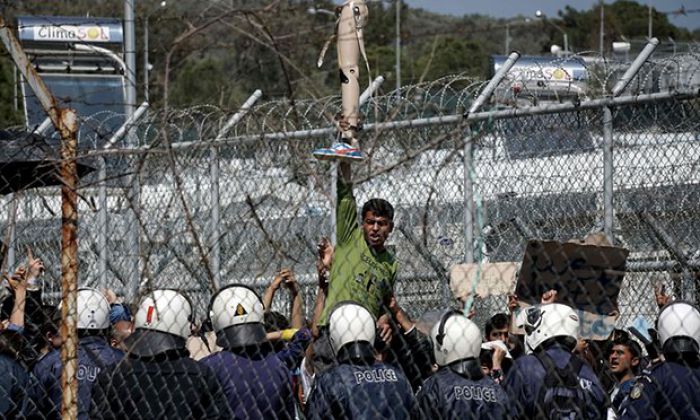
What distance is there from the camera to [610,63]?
7.27m

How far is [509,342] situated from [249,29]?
270 cm

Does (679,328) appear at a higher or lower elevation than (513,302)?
higher

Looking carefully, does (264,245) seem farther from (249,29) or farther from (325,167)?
(249,29)

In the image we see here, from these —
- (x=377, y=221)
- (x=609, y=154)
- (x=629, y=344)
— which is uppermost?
(x=609, y=154)

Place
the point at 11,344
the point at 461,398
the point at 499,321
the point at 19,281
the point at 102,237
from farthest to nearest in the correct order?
the point at 102,237
the point at 19,281
the point at 499,321
the point at 11,344
the point at 461,398

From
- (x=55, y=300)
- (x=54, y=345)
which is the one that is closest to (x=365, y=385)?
(x=54, y=345)

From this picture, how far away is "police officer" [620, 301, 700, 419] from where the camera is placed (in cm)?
575

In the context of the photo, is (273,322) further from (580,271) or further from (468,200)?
(580,271)

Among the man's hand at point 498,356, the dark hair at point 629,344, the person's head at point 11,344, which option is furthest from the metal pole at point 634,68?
the person's head at point 11,344

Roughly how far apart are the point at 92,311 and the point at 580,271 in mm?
2580

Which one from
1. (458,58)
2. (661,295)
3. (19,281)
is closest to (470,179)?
(661,295)

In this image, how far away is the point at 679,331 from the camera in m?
5.81

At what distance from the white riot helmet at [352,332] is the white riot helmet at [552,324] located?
2.56 ft

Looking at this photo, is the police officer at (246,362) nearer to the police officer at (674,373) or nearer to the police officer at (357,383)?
the police officer at (357,383)
